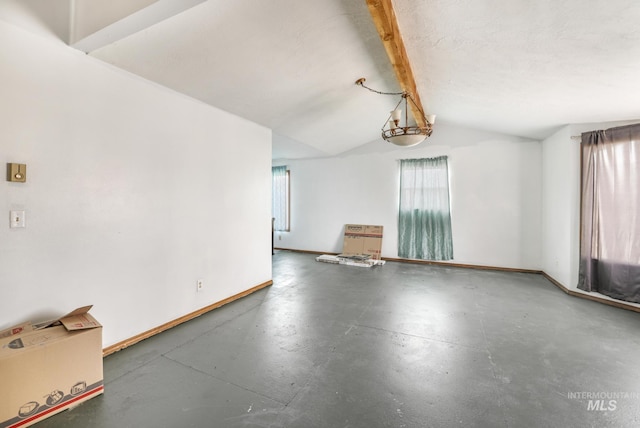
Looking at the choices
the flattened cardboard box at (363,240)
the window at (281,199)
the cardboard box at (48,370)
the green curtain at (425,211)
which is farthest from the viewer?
the window at (281,199)

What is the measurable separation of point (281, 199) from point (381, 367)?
5565mm

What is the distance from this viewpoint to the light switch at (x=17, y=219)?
1766 mm

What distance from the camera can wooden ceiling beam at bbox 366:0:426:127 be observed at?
1.98 meters

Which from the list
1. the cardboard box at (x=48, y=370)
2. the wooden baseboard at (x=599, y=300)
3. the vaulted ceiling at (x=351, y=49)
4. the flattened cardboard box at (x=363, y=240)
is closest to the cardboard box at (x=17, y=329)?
the cardboard box at (x=48, y=370)

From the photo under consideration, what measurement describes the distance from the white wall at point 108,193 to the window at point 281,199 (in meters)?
3.66

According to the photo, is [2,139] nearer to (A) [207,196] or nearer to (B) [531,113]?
(A) [207,196]

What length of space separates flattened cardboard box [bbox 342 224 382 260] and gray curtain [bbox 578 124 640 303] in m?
3.26

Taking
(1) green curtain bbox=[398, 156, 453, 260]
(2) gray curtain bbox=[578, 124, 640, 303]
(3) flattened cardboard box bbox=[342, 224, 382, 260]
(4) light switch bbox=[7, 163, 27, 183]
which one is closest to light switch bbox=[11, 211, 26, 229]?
(4) light switch bbox=[7, 163, 27, 183]

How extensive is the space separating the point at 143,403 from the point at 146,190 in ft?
5.54

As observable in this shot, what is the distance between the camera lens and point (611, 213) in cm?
330

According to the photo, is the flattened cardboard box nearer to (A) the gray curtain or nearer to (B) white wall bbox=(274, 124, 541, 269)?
(B) white wall bbox=(274, 124, 541, 269)

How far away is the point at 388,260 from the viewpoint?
19.7ft

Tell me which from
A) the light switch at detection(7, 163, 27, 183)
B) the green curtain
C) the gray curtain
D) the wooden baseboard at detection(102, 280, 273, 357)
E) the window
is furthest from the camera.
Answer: the window

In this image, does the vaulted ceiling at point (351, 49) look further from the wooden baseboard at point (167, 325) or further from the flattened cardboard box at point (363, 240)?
the flattened cardboard box at point (363, 240)
